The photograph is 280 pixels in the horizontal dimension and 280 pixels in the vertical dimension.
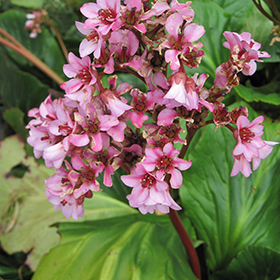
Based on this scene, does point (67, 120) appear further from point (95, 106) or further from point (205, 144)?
point (205, 144)

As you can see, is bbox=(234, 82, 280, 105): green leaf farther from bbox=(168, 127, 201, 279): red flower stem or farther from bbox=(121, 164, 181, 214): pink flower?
bbox=(121, 164, 181, 214): pink flower

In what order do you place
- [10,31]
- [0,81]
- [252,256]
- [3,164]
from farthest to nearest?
1. [10,31]
2. [0,81]
3. [3,164]
4. [252,256]

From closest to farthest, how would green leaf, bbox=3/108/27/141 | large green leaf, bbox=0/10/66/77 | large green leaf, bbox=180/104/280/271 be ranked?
large green leaf, bbox=180/104/280/271 < green leaf, bbox=3/108/27/141 < large green leaf, bbox=0/10/66/77

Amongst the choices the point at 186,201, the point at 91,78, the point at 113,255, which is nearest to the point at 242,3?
the point at 186,201

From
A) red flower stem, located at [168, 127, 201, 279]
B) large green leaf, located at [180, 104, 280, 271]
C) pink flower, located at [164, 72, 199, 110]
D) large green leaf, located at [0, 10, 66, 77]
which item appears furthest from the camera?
large green leaf, located at [0, 10, 66, 77]

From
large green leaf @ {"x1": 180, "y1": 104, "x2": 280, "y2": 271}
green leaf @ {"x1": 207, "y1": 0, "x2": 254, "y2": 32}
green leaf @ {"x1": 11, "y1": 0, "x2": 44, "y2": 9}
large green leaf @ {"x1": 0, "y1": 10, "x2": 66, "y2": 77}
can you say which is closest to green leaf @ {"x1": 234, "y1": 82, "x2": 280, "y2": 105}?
large green leaf @ {"x1": 180, "y1": 104, "x2": 280, "y2": 271}

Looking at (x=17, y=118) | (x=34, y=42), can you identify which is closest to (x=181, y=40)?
(x=17, y=118)

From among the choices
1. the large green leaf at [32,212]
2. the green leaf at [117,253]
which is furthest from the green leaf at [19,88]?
the green leaf at [117,253]

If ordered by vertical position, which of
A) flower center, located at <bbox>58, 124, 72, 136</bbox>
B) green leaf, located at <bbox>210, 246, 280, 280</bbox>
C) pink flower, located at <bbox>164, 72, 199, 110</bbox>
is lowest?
green leaf, located at <bbox>210, 246, 280, 280</bbox>
